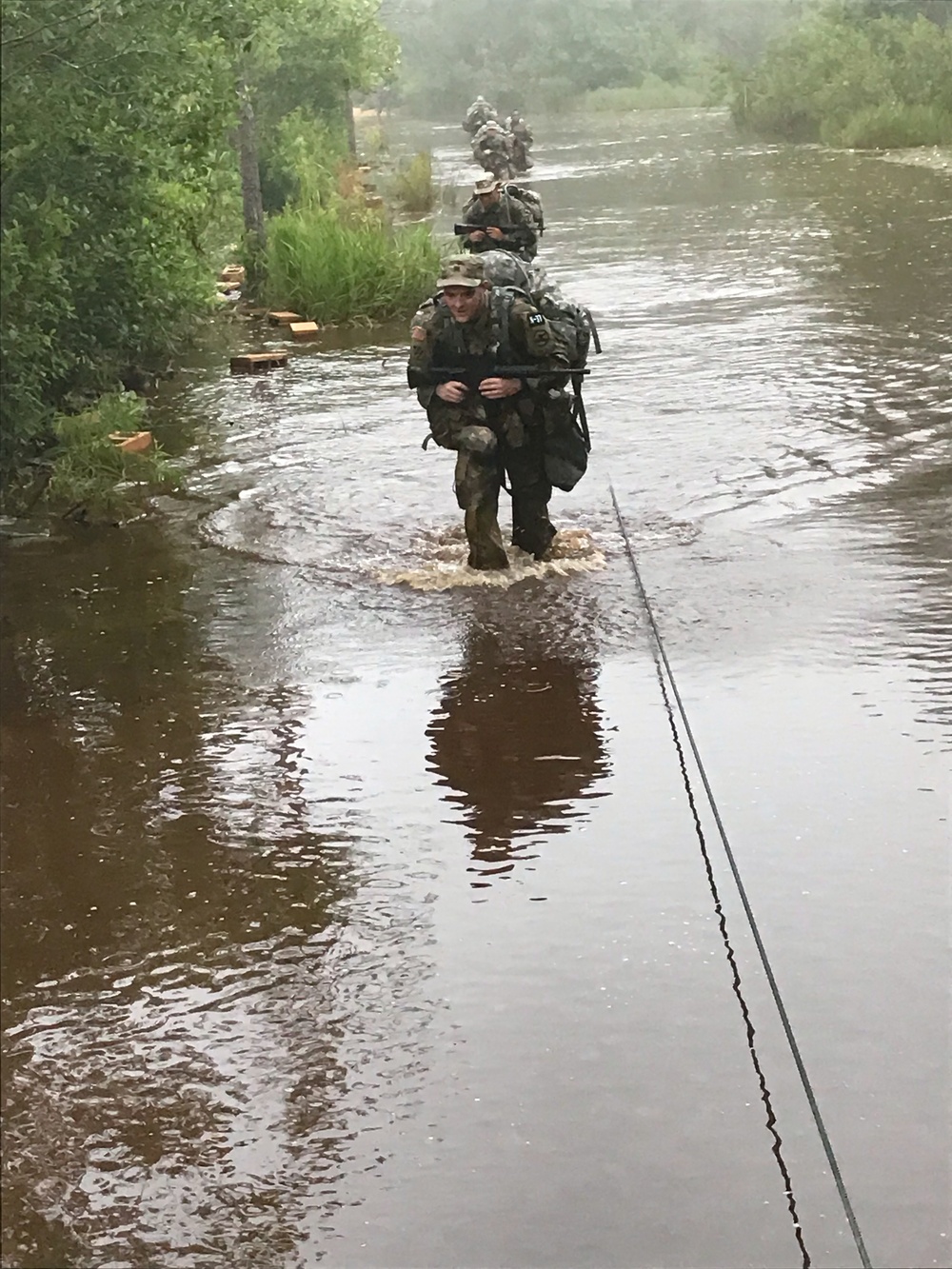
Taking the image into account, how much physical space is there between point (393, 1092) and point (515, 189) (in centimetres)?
765

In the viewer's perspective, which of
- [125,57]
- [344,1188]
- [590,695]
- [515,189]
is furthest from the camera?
[515,189]

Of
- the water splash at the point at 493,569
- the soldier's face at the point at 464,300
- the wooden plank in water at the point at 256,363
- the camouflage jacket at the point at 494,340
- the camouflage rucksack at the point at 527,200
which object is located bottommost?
the water splash at the point at 493,569

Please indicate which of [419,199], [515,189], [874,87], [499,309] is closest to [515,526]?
[499,309]

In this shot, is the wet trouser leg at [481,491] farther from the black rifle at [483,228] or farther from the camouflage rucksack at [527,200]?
the camouflage rucksack at [527,200]

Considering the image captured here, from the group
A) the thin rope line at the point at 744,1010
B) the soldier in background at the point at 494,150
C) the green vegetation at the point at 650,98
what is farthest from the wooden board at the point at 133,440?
the green vegetation at the point at 650,98

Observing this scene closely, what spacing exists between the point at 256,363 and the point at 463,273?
725 cm

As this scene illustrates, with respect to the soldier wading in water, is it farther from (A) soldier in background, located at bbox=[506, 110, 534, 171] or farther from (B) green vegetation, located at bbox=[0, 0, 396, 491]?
(A) soldier in background, located at bbox=[506, 110, 534, 171]

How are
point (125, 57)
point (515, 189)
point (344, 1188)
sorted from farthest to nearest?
point (515, 189)
point (125, 57)
point (344, 1188)

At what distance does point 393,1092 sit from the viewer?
4.48 meters

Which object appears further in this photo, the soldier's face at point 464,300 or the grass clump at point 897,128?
the grass clump at point 897,128

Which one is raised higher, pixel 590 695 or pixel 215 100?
pixel 215 100

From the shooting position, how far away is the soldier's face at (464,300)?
316 inches

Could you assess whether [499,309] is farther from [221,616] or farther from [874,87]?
[874,87]

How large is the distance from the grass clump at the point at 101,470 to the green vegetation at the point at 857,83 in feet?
99.6
